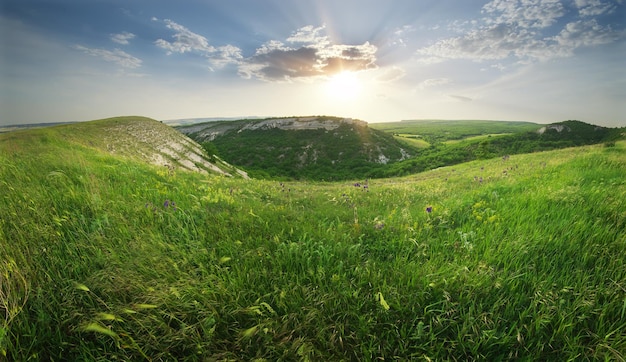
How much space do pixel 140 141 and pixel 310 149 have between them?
194 ft

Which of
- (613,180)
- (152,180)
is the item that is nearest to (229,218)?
(152,180)

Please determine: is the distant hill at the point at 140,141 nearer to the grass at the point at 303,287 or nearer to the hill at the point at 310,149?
the hill at the point at 310,149

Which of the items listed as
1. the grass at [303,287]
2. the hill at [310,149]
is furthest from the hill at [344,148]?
the grass at [303,287]

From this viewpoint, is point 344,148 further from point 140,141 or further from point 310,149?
point 140,141

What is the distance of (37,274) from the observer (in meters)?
2.58

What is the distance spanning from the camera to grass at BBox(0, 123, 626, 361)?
208cm

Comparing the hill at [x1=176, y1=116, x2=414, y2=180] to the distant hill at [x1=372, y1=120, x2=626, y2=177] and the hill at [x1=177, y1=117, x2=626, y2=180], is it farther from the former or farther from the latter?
the distant hill at [x1=372, y1=120, x2=626, y2=177]

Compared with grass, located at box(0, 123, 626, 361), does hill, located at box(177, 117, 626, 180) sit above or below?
below

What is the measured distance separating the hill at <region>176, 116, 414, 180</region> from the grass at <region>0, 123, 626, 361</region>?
66.4 meters

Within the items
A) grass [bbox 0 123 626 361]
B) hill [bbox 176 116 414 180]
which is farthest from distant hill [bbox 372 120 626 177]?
grass [bbox 0 123 626 361]

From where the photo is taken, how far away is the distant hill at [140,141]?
107ft

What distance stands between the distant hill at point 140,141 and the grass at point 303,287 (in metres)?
27.5

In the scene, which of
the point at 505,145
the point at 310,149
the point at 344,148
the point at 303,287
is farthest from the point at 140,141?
the point at 505,145

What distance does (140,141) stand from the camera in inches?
1634
